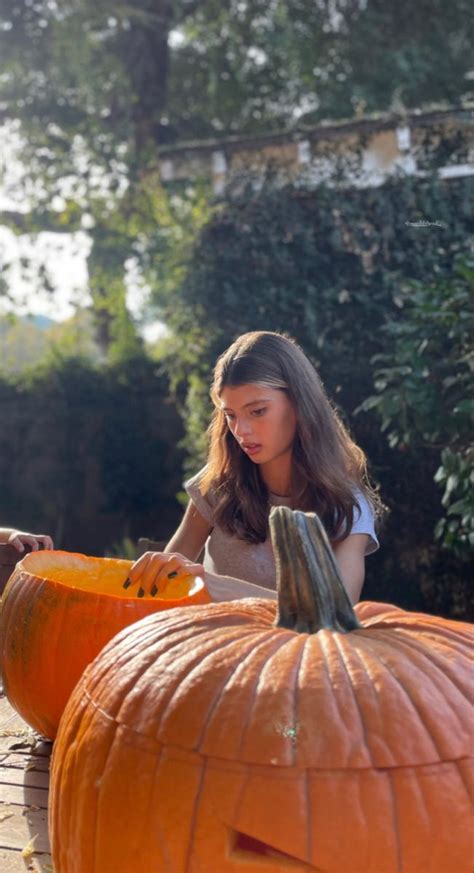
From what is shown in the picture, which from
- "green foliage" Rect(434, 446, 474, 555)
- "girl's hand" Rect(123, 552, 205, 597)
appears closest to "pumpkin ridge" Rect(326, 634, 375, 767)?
"girl's hand" Rect(123, 552, 205, 597)

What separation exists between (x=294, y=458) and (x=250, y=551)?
11.3 inches

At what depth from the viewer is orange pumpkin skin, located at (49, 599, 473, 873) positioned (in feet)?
3.06

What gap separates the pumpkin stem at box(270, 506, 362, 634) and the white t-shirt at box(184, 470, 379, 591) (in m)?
1.16

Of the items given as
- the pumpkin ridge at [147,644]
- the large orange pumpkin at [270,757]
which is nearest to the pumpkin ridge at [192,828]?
the large orange pumpkin at [270,757]

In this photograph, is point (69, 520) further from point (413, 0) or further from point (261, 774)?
point (261, 774)

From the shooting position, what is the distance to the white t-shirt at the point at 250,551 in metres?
2.36

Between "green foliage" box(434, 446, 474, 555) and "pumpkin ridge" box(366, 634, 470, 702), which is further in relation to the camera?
"green foliage" box(434, 446, 474, 555)

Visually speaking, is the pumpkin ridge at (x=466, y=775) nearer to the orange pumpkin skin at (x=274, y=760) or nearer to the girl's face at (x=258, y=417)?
the orange pumpkin skin at (x=274, y=760)

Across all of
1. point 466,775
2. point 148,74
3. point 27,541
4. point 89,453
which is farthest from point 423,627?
point 148,74

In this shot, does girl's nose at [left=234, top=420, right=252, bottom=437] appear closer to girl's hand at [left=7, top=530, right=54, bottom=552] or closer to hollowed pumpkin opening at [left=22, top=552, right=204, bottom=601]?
hollowed pumpkin opening at [left=22, top=552, right=204, bottom=601]

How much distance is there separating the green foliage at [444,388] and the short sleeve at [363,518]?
1.35 meters

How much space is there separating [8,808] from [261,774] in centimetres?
65

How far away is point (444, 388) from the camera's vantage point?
12.7ft

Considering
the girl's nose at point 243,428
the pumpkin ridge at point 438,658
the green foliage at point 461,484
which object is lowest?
the green foliage at point 461,484
